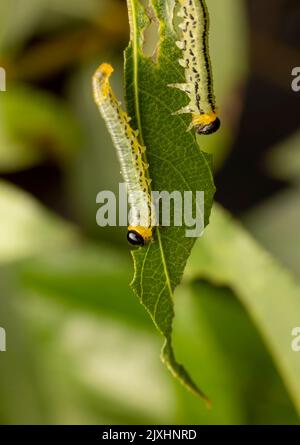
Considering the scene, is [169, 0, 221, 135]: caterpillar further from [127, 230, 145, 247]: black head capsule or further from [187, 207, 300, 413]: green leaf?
[187, 207, 300, 413]: green leaf

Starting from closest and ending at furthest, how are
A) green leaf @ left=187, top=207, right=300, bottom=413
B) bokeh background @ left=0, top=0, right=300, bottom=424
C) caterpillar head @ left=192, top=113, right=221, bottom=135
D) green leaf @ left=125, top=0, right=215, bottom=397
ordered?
green leaf @ left=125, top=0, right=215, bottom=397 → caterpillar head @ left=192, top=113, right=221, bottom=135 → green leaf @ left=187, top=207, right=300, bottom=413 → bokeh background @ left=0, top=0, right=300, bottom=424

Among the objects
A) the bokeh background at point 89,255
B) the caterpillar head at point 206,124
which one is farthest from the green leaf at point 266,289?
the bokeh background at point 89,255

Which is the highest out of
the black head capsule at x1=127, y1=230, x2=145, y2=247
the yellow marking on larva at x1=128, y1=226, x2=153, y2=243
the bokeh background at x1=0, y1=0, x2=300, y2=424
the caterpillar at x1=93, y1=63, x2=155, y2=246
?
the caterpillar at x1=93, y1=63, x2=155, y2=246

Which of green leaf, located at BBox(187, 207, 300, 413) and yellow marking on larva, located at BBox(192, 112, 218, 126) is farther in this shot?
green leaf, located at BBox(187, 207, 300, 413)

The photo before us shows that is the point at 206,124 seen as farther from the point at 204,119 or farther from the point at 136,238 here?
the point at 136,238

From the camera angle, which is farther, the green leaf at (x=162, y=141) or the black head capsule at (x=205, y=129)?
the black head capsule at (x=205, y=129)

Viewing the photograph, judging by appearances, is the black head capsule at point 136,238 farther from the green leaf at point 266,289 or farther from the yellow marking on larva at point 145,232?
the green leaf at point 266,289

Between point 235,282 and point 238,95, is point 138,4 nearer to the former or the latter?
point 235,282

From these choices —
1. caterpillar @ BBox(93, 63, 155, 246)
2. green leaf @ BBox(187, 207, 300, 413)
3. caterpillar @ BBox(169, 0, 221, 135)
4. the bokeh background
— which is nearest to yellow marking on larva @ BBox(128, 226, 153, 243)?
caterpillar @ BBox(93, 63, 155, 246)
